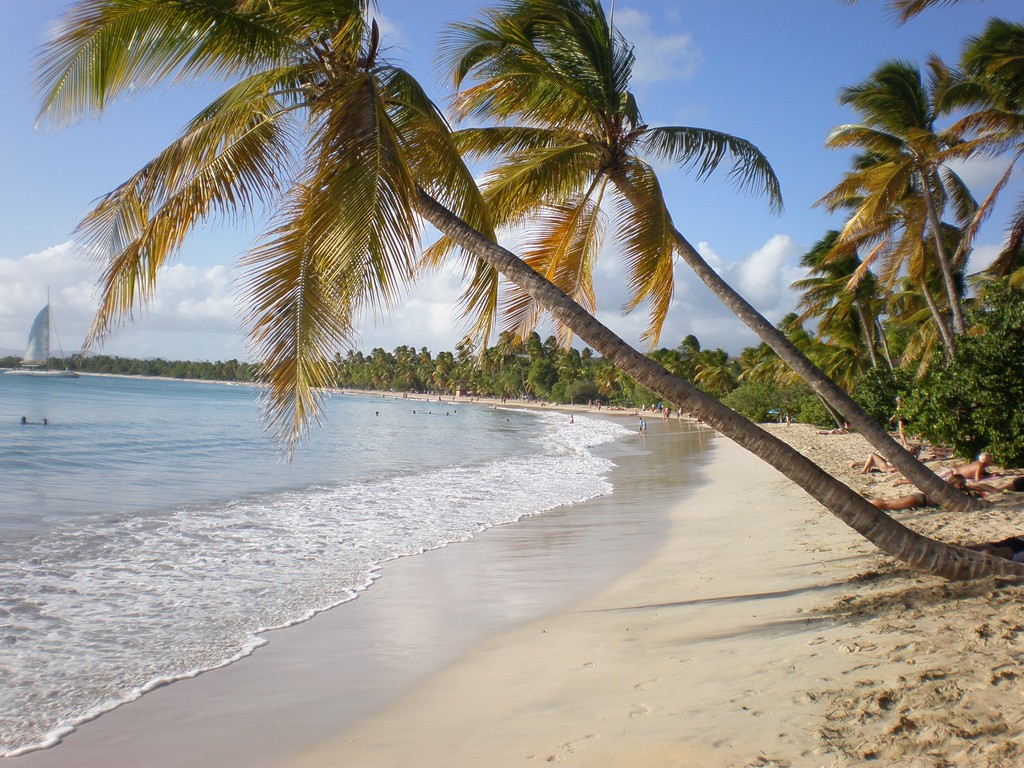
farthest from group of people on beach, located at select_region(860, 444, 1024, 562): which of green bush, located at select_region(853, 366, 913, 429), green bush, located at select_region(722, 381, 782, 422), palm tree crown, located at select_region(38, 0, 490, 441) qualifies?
green bush, located at select_region(722, 381, 782, 422)

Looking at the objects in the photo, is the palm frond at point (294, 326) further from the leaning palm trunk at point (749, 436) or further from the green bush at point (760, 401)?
the green bush at point (760, 401)

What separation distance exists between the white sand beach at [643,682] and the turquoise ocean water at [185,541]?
51 centimetres

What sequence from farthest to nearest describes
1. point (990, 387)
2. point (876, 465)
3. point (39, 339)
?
1. point (39, 339)
2. point (876, 465)
3. point (990, 387)

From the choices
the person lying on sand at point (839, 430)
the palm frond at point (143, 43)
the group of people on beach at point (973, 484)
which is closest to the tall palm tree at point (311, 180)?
the palm frond at point (143, 43)

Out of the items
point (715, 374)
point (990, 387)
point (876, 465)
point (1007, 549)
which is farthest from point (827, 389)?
point (715, 374)

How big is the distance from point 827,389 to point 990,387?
266 inches

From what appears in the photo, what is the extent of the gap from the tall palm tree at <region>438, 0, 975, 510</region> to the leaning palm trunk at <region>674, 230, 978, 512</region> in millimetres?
13

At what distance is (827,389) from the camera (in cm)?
665

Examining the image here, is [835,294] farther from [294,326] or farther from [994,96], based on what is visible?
[294,326]

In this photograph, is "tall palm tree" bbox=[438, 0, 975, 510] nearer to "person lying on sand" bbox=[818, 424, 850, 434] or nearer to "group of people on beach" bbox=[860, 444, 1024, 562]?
"group of people on beach" bbox=[860, 444, 1024, 562]

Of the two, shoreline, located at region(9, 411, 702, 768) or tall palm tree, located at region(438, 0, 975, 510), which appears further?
tall palm tree, located at region(438, 0, 975, 510)

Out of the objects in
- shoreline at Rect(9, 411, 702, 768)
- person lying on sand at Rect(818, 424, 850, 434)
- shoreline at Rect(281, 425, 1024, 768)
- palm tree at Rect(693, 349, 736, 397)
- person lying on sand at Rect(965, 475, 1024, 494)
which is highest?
palm tree at Rect(693, 349, 736, 397)

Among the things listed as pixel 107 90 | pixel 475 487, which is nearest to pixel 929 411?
pixel 475 487

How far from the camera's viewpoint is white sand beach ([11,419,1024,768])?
3.32m
